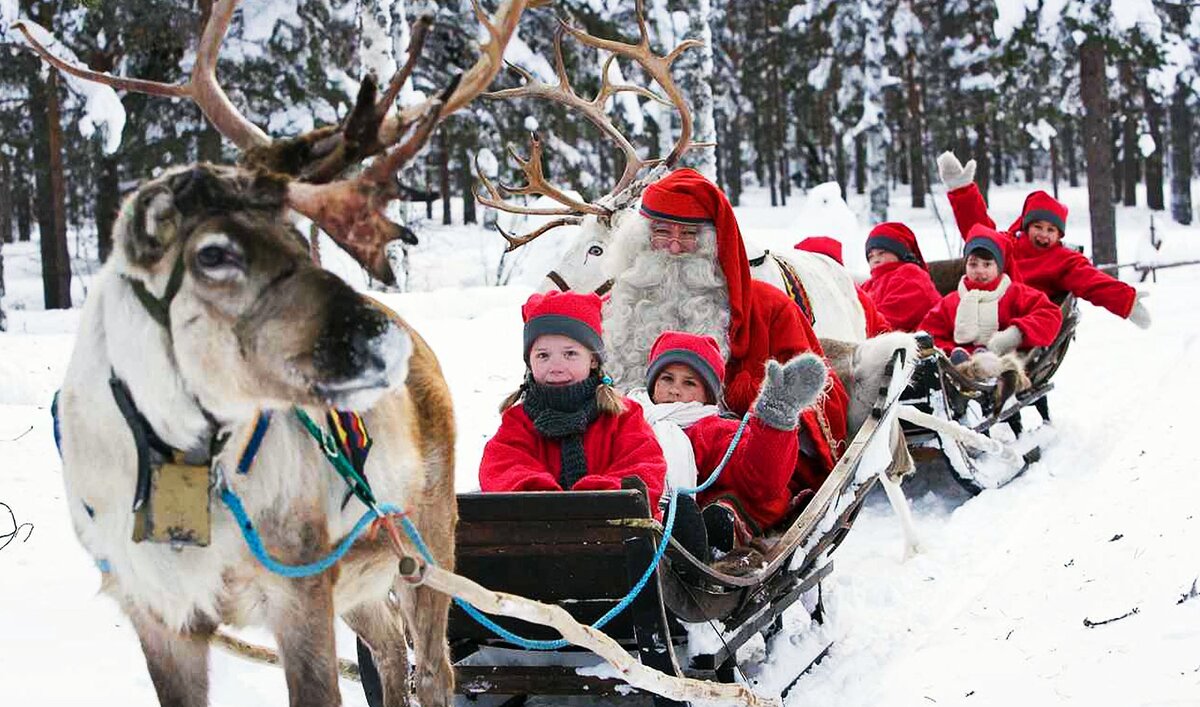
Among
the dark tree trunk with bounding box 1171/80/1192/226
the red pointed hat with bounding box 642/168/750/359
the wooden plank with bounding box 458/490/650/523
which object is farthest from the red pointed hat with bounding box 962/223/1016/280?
the dark tree trunk with bounding box 1171/80/1192/226

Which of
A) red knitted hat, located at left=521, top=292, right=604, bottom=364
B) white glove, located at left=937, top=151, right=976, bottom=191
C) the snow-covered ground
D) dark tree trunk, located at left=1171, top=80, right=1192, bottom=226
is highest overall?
dark tree trunk, located at left=1171, top=80, right=1192, bottom=226

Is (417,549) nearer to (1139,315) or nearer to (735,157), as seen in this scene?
(1139,315)

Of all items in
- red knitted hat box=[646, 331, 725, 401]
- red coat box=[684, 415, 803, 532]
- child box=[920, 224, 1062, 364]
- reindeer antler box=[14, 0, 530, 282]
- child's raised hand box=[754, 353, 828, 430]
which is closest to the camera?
reindeer antler box=[14, 0, 530, 282]

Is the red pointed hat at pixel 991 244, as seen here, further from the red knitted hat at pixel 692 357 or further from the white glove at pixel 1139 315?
the red knitted hat at pixel 692 357

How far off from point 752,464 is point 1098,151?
55.1 feet

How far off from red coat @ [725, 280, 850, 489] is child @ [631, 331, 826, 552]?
369 millimetres

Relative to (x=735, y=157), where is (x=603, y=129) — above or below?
below

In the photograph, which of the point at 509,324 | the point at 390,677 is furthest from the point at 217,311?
the point at 509,324

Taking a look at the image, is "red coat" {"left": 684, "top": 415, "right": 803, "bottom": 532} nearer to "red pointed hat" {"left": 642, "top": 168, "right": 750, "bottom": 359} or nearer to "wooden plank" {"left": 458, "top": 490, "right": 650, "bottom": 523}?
"red pointed hat" {"left": 642, "top": 168, "right": 750, "bottom": 359}

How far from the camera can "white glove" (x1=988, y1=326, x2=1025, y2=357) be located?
27.6 feet

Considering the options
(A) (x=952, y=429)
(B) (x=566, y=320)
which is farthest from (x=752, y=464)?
(A) (x=952, y=429)

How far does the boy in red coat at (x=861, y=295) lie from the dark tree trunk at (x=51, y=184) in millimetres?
10852

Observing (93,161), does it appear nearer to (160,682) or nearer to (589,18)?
(589,18)

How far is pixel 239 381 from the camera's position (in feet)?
7.92
